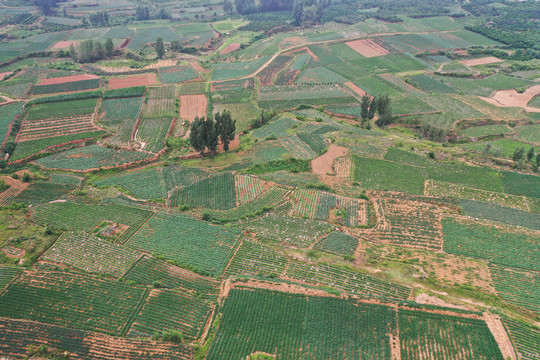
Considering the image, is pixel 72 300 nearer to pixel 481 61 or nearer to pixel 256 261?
pixel 256 261

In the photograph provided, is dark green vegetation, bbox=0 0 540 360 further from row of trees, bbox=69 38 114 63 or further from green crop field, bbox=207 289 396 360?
row of trees, bbox=69 38 114 63

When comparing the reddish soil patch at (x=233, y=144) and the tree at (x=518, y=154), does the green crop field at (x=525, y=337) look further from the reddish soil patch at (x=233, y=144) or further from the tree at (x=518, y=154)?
the reddish soil patch at (x=233, y=144)

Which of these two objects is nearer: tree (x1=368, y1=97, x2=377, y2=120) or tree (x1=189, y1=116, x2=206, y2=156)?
tree (x1=189, y1=116, x2=206, y2=156)

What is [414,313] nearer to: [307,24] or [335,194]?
[335,194]

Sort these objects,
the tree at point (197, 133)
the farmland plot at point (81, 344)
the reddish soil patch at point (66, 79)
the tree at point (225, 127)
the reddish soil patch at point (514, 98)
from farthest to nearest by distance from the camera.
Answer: the reddish soil patch at point (514, 98) → the reddish soil patch at point (66, 79) → the tree at point (225, 127) → the tree at point (197, 133) → the farmland plot at point (81, 344)

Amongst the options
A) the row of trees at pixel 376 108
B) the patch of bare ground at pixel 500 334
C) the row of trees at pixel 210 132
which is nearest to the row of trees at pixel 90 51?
the row of trees at pixel 210 132

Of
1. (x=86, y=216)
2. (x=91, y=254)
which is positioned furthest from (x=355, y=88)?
(x=91, y=254)

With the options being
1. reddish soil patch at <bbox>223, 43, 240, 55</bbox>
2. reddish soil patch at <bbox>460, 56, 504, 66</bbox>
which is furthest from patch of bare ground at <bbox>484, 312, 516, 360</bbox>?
reddish soil patch at <bbox>223, 43, 240, 55</bbox>
